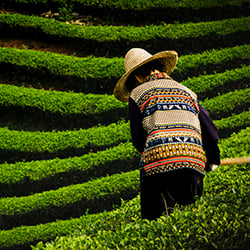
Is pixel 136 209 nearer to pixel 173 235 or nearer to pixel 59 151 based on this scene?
pixel 173 235

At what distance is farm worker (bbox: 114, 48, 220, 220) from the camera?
2182mm

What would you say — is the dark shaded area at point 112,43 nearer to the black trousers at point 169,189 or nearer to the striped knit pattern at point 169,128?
the striped knit pattern at point 169,128

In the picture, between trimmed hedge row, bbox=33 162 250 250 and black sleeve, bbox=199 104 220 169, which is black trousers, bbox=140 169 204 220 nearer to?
trimmed hedge row, bbox=33 162 250 250

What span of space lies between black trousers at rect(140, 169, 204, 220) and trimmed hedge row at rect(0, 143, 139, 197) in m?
3.48

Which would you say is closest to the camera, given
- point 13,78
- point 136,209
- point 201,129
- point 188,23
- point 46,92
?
point 201,129

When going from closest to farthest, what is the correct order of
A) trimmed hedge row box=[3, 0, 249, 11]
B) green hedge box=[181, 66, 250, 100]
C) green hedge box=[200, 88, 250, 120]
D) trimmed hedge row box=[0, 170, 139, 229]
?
1. trimmed hedge row box=[0, 170, 139, 229]
2. green hedge box=[200, 88, 250, 120]
3. green hedge box=[181, 66, 250, 100]
4. trimmed hedge row box=[3, 0, 249, 11]

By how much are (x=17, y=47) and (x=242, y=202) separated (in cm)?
720

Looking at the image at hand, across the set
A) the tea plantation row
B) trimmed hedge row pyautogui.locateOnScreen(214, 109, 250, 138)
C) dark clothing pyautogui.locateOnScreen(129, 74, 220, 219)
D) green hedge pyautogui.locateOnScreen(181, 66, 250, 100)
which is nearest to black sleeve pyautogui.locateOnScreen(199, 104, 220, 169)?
dark clothing pyautogui.locateOnScreen(129, 74, 220, 219)

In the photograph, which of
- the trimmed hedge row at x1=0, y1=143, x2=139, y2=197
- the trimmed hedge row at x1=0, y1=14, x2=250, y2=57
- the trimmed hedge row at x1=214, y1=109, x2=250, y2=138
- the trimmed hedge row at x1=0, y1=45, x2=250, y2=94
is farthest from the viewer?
the trimmed hedge row at x1=0, y1=14, x2=250, y2=57

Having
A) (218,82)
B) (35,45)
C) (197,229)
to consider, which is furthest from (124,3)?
(197,229)

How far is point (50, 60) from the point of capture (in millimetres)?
7113

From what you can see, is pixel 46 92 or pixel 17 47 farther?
pixel 17 47

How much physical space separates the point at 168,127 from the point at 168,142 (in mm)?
123

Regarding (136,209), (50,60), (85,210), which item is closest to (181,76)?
(50,60)
